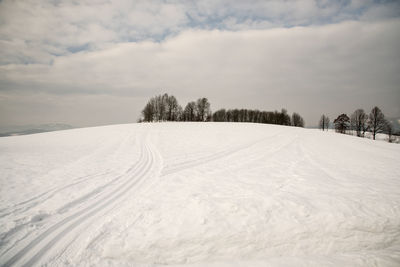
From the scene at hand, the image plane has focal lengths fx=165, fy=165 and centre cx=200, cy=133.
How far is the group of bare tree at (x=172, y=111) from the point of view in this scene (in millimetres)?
63438

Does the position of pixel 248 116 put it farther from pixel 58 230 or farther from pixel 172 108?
pixel 58 230

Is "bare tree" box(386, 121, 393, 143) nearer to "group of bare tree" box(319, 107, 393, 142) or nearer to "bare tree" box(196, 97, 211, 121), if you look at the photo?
"group of bare tree" box(319, 107, 393, 142)

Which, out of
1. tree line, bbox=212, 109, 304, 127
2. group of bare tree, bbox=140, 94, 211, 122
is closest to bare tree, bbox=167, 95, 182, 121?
group of bare tree, bbox=140, 94, 211, 122

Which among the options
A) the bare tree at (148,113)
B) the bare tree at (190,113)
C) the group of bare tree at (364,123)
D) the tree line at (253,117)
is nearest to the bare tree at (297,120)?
the tree line at (253,117)

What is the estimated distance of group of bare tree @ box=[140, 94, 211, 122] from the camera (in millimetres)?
63438

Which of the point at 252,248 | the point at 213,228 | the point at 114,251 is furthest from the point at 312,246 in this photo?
the point at 114,251

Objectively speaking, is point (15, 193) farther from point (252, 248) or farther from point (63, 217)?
point (252, 248)

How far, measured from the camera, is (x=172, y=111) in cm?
6594

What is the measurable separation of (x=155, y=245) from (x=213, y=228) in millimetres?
1494

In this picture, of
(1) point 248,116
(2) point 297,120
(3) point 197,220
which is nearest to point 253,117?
(1) point 248,116

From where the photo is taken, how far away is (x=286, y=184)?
23.9ft

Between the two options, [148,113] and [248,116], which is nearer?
[148,113]

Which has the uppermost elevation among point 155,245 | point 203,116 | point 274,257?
point 203,116

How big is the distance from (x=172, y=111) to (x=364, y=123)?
59712mm
